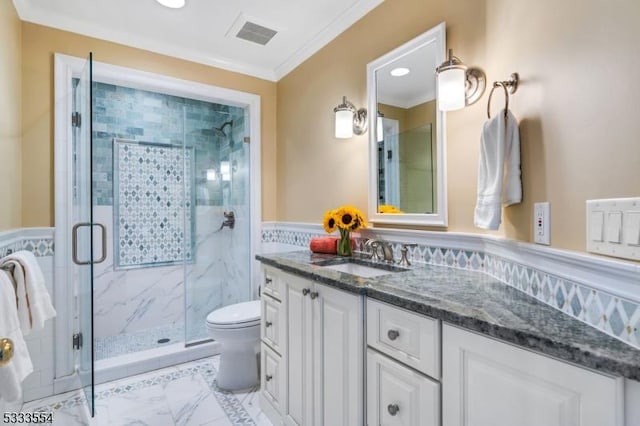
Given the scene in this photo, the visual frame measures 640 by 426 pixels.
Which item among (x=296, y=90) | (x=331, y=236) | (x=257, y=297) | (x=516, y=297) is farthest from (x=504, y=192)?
(x=257, y=297)

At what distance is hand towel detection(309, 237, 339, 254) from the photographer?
2102 mm

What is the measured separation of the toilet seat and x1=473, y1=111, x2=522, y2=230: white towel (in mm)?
1573

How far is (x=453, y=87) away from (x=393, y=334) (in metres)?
1.05

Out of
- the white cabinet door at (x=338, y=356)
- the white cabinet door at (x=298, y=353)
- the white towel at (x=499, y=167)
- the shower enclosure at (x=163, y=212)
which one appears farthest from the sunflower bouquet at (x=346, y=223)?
the shower enclosure at (x=163, y=212)

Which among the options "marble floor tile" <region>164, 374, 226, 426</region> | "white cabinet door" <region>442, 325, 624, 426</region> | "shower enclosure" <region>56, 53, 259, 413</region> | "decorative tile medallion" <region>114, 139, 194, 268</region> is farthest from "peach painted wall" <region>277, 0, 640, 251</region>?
"decorative tile medallion" <region>114, 139, 194, 268</region>

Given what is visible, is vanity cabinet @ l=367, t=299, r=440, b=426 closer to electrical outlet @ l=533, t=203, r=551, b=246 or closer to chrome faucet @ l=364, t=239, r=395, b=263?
electrical outlet @ l=533, t=203, r=551, b=246

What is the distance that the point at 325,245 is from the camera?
213cm

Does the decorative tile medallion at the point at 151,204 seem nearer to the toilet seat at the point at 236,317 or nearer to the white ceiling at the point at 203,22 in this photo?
the toilet seat at the point at 236,317

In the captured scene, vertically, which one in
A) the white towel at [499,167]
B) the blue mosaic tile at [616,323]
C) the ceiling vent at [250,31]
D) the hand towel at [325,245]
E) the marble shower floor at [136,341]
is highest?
the ceiling vent at [250,31]

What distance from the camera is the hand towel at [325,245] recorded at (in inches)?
82.7

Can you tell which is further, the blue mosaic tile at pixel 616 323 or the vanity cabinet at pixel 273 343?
the vanity cabinet at pixel 273 343

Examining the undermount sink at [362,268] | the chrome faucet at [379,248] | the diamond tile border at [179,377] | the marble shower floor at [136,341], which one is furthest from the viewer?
the marble shower floor at [136,341]

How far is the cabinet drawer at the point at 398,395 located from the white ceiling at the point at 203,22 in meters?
1.96

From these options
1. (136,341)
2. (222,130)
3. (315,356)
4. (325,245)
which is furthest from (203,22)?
(136,341)
